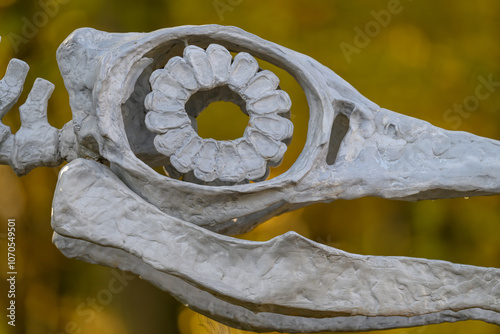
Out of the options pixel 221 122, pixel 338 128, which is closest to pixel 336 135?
pixel 338 128

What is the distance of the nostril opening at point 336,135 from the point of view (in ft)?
5.87

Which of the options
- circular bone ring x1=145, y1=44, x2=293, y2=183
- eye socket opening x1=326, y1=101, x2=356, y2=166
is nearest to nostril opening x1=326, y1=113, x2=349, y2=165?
eye socket opening x1=326, y1=101, x2=356, y2=166

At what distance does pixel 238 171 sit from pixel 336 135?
30 cm

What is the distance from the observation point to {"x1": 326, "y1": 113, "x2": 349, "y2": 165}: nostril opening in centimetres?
179

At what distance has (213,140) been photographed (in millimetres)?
1651

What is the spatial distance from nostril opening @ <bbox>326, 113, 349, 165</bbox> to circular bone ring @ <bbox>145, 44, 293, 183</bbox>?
0.19 m

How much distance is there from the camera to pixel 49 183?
9.85 ft

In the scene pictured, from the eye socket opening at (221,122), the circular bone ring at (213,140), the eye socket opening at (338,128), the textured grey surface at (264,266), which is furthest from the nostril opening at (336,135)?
the eye socket opening at (221,122)

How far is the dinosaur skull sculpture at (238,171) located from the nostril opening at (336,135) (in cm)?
1

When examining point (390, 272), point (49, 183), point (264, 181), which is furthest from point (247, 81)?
point (49, 183)

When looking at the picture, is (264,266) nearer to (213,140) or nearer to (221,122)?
(213,140)

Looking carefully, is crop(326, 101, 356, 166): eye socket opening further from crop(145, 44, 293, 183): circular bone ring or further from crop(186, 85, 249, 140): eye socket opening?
crop(186, 85, 249, 140): eye socket opening

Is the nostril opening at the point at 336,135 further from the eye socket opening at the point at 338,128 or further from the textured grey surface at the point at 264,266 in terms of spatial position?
the textured grey surface at the point at 264,266

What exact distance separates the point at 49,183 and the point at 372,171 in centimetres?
171
